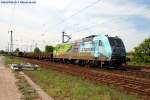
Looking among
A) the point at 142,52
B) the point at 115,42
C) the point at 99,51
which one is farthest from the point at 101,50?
the point at 142,52

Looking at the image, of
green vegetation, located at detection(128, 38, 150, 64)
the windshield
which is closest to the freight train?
the windshield

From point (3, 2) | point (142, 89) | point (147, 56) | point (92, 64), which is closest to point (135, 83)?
point (142, 89)

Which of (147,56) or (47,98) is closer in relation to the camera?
(47,98)

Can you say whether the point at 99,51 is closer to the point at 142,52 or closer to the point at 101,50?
the point at 101,50

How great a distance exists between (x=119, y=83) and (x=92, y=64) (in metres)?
18.0

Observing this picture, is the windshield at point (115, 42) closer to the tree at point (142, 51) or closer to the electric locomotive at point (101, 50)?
the electric locomotive at point (101, 50)

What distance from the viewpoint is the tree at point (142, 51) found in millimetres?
49678

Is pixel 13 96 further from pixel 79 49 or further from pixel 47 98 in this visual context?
pixel 79 49

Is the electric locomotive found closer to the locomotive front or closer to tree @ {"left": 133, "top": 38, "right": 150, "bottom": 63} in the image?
the locomotive front

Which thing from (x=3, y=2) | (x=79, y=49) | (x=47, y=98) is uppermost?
(x=3, y=2)

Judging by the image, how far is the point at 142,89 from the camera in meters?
15.3

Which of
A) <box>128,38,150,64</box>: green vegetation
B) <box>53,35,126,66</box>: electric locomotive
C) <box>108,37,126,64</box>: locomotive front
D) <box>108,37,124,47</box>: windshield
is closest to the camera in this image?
<box>108,37,126,64</box>: locomotive front

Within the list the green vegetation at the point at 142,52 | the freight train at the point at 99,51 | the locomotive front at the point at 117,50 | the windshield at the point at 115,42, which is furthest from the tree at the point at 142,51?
the locomotive front at the point at 117,50

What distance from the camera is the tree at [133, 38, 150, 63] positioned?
49.7 meters
